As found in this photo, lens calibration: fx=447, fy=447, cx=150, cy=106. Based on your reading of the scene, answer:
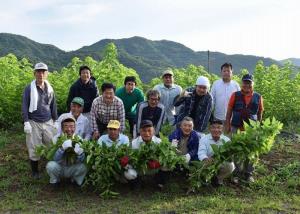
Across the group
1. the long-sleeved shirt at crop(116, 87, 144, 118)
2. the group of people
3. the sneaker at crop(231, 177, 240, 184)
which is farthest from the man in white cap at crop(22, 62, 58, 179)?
the sneaker at crop(231, 177, 240, 184)

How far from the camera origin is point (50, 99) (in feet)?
24.0

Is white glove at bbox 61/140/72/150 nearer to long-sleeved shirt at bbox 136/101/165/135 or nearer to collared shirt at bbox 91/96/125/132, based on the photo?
collared shirt at bbox 91/96/125/132

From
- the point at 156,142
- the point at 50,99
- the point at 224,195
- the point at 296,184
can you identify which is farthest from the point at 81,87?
the point at 296,184

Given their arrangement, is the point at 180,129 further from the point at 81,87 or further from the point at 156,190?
the point at 81,87

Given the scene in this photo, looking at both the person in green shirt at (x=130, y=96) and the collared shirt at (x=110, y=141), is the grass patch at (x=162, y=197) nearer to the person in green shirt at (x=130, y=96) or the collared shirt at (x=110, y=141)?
the collared shirt at (x=110, y=141)

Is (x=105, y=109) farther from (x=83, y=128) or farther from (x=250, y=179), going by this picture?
(x=250, y=179)

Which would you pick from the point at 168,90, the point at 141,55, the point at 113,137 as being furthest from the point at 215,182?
the point at 141,55

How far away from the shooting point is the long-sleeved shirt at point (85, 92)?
25.2 ft

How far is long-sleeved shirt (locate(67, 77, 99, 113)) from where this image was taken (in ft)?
25.2

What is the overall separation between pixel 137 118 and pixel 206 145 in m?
1.22

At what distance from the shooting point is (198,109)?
7211 mm

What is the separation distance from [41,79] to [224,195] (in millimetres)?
3328

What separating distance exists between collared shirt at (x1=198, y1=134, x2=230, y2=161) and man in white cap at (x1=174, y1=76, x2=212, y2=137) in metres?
0.31

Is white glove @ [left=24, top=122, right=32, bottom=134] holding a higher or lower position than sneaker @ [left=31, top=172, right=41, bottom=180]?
higher
